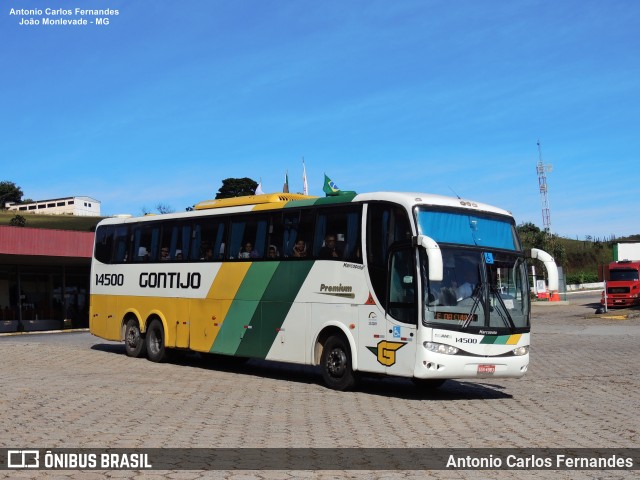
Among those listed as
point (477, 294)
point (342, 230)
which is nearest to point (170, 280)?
point (342, 230)

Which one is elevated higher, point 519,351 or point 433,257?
point 433,257

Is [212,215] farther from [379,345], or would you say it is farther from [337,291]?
[379,345]

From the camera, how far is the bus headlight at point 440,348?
13.6m

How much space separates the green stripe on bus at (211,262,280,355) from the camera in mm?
17469

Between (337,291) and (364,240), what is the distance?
1.19m

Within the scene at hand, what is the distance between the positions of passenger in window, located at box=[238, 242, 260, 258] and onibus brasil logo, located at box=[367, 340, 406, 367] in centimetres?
420

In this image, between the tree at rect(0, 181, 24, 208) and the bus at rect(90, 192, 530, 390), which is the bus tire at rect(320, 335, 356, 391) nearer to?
the bus at rect(90, 192, 530, 390)

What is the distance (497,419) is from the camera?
1161 cm

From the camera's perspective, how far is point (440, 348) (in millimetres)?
13617

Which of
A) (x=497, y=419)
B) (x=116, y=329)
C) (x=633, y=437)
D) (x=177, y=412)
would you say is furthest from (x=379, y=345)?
(x=116, y=329)

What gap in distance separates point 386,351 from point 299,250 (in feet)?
10.4

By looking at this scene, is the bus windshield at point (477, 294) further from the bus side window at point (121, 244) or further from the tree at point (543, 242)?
the tree at point (543, 242)

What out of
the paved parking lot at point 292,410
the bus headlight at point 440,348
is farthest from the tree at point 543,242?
the bus headlight at point 440,348

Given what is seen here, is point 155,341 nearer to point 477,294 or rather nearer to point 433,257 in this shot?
point 477,294
